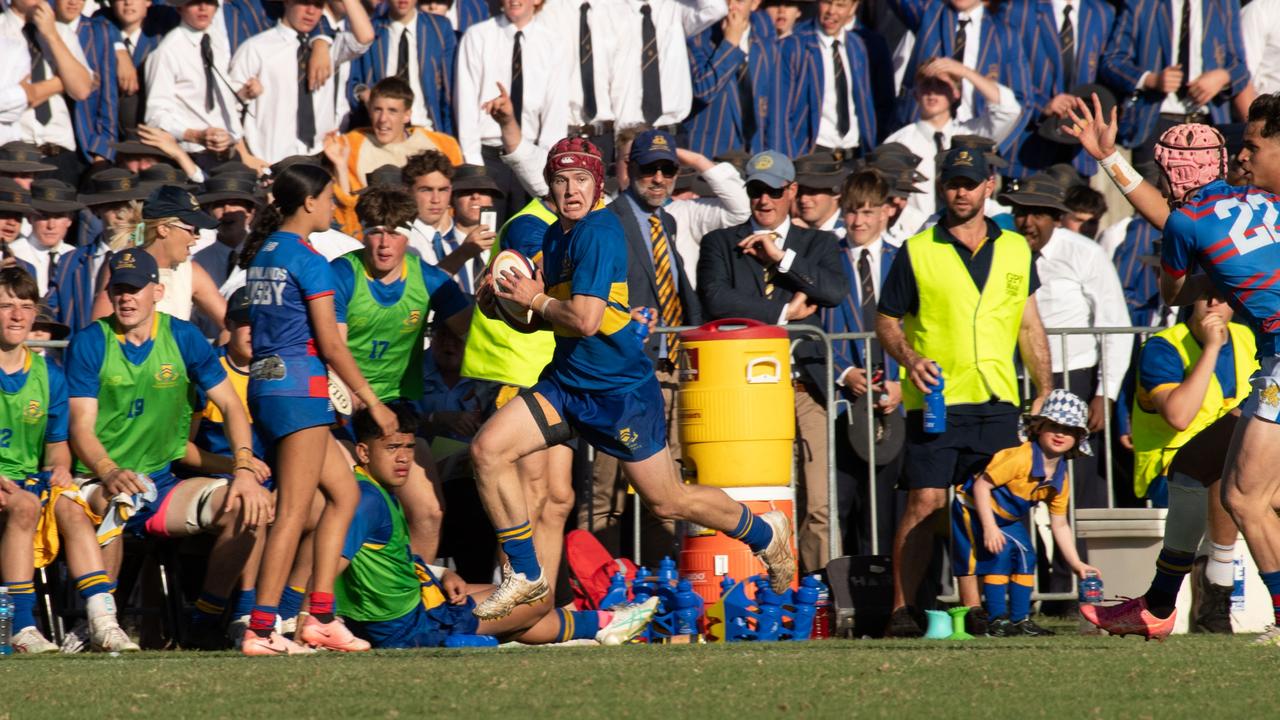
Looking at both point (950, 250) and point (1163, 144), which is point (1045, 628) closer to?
point (950, 250)

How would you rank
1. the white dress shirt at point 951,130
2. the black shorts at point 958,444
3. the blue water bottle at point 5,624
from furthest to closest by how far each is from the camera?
the white dress shirt at point 951,130, the black shorts at point 958,444, the blue water bottle at point 5,624

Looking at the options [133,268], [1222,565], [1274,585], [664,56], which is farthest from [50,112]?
[1274,585]

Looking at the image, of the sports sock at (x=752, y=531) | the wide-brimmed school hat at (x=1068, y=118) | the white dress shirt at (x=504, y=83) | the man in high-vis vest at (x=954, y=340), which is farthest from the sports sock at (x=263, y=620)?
the wide-brimmed school hat at (x=1068, y=118)

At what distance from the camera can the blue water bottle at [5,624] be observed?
28.1 ft

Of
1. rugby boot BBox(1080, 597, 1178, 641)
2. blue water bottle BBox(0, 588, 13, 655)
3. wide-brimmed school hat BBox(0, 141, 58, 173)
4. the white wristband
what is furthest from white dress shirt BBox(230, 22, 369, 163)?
rugby boot BBox(1080, 597, 1178, 641)

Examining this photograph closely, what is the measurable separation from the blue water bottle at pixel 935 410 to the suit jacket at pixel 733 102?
Result: 4024 millimetres

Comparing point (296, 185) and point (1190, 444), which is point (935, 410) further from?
point (296, 185)

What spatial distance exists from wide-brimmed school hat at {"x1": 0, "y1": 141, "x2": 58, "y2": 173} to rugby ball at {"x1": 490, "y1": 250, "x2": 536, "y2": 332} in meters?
4.96

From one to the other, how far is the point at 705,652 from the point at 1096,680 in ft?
6.34

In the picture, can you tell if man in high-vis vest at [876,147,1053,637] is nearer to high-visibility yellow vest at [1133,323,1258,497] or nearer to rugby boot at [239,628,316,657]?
Result: high-visibility yellow vest at [1133,323,1258,497]

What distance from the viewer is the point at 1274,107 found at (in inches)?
278

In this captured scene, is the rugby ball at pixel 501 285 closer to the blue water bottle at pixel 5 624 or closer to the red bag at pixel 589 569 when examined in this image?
the red bag at pixel 589 569

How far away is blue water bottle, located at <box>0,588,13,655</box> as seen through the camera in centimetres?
856

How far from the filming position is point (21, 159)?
1151cm
